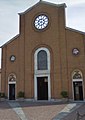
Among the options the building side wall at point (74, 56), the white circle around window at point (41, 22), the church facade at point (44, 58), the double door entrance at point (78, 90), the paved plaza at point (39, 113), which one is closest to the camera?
the paved plaza at point (39, 113)

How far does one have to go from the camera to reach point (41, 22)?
27.9 metres

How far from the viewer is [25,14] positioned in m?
29.0

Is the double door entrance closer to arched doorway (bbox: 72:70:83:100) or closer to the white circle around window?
arched doorway (bbox: 72:70:83:100)

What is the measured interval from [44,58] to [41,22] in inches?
187

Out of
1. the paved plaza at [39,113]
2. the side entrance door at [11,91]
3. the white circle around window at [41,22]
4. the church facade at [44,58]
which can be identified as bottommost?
the paved plaza at [39,113]

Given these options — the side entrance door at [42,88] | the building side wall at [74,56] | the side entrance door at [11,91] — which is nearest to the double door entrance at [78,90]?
the building side wall at [74,56]

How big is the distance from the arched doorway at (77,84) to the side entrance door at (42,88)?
11.5ft

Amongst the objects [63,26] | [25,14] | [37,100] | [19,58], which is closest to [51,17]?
[63,26]

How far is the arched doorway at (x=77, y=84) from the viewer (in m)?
24.4

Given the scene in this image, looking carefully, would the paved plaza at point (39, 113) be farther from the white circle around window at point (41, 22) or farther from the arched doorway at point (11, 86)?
the white circle around window at point (41, 22)

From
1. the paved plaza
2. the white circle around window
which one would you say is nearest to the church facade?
the white circle around window

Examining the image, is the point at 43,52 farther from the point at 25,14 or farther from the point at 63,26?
the point at 25,14

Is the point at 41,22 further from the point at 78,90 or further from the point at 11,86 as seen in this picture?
the point at 78,90

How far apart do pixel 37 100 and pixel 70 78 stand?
190 inches
